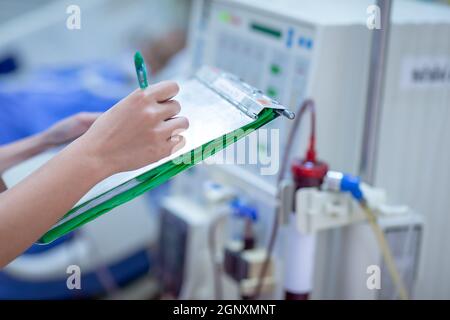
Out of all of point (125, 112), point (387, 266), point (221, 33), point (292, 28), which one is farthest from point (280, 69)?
point (125, 112)

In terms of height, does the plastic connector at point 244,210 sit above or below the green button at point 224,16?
below

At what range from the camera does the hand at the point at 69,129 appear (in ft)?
3.34

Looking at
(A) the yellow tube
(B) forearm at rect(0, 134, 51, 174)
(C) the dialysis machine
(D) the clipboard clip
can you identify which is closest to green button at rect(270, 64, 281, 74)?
(C) the dialysis machine

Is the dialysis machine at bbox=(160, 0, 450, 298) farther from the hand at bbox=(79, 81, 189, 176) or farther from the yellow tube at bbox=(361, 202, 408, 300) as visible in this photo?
the hand at bbox=(79, 81, 189, 176)

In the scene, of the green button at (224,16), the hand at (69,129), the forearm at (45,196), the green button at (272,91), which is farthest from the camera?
the green button at (224,16)

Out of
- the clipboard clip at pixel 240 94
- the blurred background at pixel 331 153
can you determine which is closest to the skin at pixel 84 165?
the clipboard clip at pixel 240 94

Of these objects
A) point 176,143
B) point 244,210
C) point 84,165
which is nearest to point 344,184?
point 244,210

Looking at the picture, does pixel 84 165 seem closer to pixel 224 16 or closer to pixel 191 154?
pixel 191 154

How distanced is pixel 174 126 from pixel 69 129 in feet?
0.95

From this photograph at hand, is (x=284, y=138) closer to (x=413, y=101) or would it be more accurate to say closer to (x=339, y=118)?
(x=339, y=118)

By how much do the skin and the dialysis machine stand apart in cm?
43

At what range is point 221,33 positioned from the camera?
140 centimetres

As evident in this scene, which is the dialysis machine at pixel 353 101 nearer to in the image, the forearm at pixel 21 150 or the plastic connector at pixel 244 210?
the plastic connector at pixel 244 210

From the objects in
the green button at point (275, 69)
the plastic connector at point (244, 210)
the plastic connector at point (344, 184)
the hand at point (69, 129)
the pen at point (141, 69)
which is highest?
the pen at point (141, 69)
